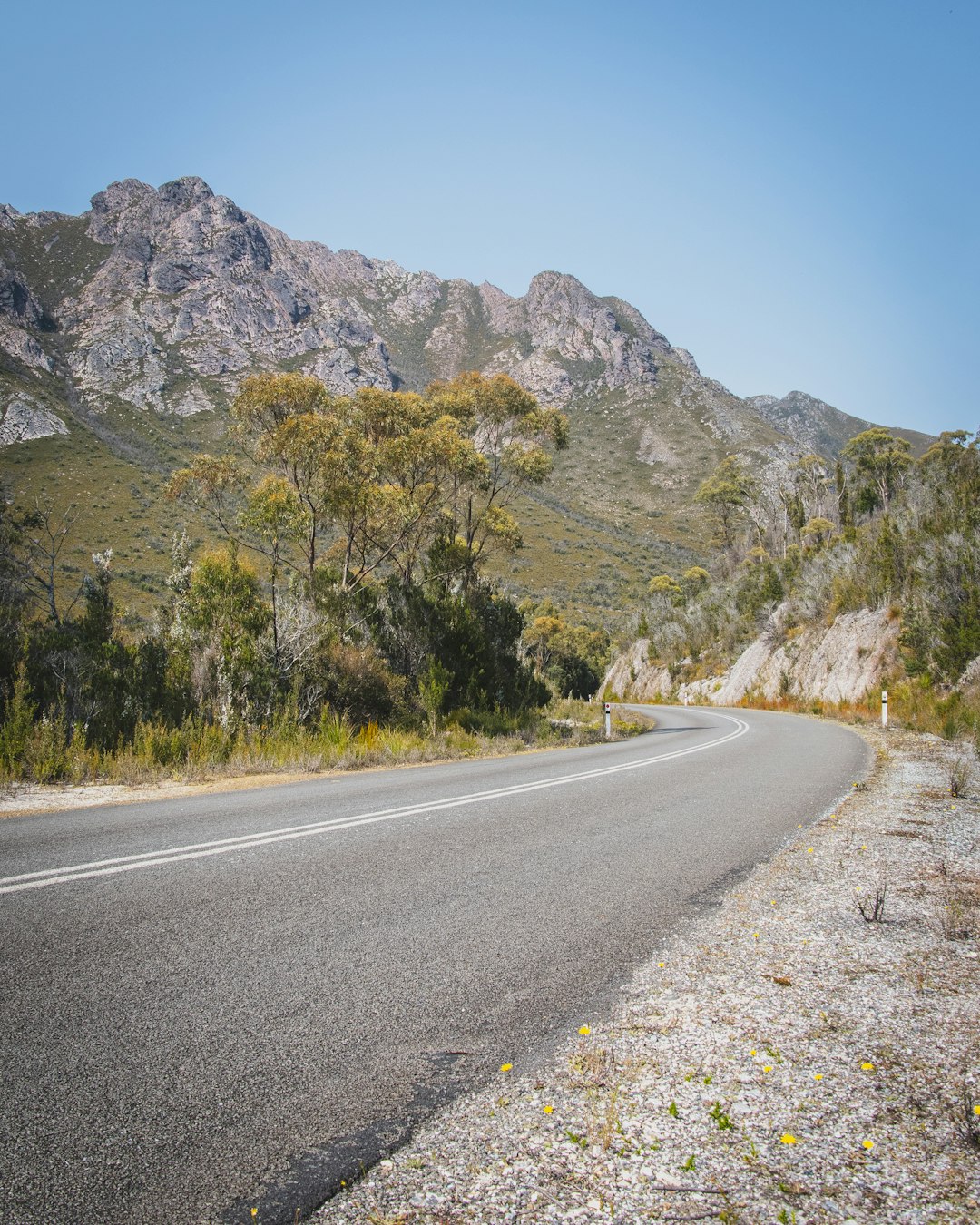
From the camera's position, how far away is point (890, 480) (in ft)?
188

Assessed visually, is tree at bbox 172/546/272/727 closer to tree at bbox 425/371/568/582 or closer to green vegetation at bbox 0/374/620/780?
green vegetation at bbox 0/374/620/780

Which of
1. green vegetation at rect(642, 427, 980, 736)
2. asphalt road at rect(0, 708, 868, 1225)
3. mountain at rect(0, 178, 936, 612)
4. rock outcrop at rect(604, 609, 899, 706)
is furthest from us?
mountain at rect(0, 178, 936, 612)

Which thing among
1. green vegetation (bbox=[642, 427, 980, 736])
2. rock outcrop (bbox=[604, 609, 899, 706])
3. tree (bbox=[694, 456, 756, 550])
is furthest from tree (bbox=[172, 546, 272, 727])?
tree (bbox=[694, 456, 756, 550])

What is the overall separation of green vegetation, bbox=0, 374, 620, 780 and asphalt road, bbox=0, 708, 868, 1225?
4521 millimetres

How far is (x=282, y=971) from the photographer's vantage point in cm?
319

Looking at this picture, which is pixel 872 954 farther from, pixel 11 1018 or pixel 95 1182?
pixel 11 1018

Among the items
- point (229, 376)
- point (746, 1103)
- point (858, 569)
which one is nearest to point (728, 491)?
point (858, 569)

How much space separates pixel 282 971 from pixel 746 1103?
6.63ft

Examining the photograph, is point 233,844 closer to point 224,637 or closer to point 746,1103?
point 746,1103

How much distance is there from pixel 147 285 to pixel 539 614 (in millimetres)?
122613

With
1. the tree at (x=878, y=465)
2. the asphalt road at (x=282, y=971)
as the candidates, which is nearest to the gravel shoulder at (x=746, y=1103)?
the asphalt road at (x=282, y=971)

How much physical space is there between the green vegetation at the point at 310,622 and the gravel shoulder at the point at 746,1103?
29.0 ft

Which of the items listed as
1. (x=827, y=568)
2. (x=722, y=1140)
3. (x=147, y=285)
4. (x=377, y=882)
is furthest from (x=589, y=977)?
(x=147, y=285)

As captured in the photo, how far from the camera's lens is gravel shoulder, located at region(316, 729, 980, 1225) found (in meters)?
1.80
